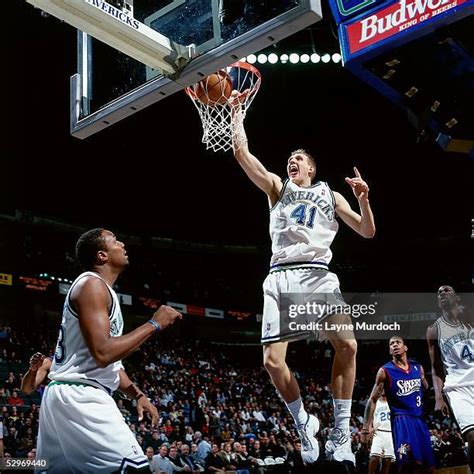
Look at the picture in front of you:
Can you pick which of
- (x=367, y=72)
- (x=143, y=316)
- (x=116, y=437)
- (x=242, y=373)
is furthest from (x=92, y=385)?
(x=143, y=316)

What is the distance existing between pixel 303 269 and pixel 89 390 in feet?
8.55

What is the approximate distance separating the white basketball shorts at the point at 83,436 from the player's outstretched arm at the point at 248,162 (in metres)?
2.83

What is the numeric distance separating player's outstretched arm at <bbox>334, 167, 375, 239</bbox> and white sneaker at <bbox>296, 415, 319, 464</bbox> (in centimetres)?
169

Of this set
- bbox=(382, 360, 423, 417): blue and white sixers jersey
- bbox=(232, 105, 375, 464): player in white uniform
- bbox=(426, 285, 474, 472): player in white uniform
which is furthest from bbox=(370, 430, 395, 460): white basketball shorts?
bbox=(232, 105, 375, 464): player in white uniform

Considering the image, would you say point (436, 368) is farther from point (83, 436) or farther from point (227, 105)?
point (83, 436)

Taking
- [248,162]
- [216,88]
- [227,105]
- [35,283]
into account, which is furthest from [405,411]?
[35,283]

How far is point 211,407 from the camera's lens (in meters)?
16.9

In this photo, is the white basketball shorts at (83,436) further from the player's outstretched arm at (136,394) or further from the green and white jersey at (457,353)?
the green and white jersey at (457,353)

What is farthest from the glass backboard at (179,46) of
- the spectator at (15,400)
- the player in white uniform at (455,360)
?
the spectator at (15,400)

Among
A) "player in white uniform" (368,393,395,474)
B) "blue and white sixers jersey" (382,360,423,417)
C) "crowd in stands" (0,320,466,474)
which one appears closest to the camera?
"blue and white sixers jersey" (382,360,423,417)

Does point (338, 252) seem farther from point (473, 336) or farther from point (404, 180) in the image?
point (473, 336)

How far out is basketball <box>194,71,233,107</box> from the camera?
587 centimetres

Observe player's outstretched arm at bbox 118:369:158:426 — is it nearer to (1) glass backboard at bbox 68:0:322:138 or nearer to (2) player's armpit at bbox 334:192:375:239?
(1) glass backboard at bbox 68:0:322:138

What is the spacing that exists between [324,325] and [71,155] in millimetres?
17138
